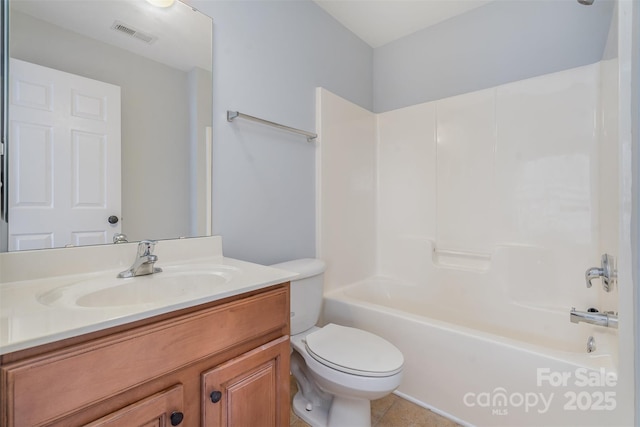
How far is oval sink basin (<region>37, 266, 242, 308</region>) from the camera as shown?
800 millimetres

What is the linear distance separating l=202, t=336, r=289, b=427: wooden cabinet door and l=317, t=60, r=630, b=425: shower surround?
33.3 inches

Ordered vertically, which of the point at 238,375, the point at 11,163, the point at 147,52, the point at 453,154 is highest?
the point at 147,52

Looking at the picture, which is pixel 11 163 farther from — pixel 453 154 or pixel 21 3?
pixel 453 154

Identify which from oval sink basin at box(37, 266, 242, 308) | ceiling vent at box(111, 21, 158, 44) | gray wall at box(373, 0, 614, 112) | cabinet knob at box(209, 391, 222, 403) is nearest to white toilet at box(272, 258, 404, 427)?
oval sink basin at box(37, 266, 242, 308)

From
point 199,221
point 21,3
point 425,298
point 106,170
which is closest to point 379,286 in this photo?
point 425,298

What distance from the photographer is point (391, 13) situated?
6.91ft

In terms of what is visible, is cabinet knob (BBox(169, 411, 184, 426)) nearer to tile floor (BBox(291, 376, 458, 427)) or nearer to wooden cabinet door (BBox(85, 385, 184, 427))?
wooden cabinet door (BBox(85, 385, 184, 427))

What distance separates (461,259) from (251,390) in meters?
1.77

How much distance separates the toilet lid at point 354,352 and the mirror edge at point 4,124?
3.90ft

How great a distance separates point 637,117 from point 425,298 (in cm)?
166

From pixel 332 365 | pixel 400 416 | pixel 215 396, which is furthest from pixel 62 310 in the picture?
pixel 400 416

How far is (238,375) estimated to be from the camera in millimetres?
864

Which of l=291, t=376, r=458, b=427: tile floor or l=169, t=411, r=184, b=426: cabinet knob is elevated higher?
l=169, t=411, r=184, b=426: cabinet knob

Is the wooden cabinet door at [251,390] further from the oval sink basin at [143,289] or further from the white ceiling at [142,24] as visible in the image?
the white ceiling at [142,24]
